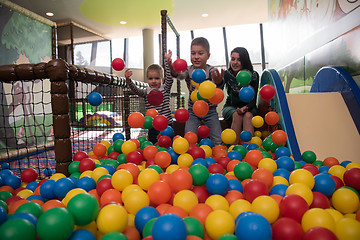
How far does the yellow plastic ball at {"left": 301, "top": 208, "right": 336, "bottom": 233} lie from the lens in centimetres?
74

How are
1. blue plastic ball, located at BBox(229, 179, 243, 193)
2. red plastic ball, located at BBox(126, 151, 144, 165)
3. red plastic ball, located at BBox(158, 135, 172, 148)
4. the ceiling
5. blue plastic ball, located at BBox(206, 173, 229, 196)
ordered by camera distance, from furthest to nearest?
1. the ceiling
2. red plastic ball, located at BBox(158, 135, 172, 148)
3. red plastic ball, located at BBox(126, 151, 144, 165)
4. blue plastic ball, located at BBox(229, 179, 243, 193)
5. blue plastic ball, located at BBox(206, 173, 229, 196)

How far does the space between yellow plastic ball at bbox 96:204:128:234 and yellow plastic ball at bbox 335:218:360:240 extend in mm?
659

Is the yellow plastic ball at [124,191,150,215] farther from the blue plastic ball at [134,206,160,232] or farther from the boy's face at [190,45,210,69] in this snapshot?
the boy's face at [190,45,210,69]

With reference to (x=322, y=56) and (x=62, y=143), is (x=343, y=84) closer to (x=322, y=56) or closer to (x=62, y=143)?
(x=322, y=56)

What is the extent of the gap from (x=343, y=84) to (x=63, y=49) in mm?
7257

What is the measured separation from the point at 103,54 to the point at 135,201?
22.3 feet

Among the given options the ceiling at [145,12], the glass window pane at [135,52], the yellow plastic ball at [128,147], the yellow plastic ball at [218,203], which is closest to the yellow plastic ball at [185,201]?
the yellow plastic ball at [218,203]

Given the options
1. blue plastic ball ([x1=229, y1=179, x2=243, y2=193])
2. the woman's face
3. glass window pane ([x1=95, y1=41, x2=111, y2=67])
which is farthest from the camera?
glass window pane ([x1=95, y1=41, x2=111, y2=67])

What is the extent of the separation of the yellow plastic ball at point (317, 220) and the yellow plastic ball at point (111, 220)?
580mm

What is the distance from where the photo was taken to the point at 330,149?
A: 1621 millimetres

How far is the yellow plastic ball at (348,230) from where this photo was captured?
2.30 ft

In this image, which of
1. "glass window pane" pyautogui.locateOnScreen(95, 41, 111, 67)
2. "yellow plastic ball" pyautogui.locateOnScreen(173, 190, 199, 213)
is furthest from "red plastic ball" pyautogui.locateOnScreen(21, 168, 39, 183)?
"glass window pane" pyautogui.locateOnScreen(95, 41, 111, 67)

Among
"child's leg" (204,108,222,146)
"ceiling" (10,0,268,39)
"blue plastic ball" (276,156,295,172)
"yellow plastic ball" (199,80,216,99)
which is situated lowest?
"blue plastic ball" (276,156,295,172)

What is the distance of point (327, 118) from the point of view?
1.66 m
